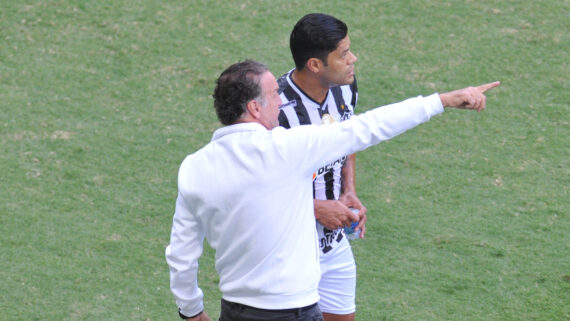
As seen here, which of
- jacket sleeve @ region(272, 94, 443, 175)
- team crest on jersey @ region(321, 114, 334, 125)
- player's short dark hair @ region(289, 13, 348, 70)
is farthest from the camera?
team crest on jersey @ region(321, 114, 334, 125)

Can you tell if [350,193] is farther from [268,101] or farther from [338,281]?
[268,101]

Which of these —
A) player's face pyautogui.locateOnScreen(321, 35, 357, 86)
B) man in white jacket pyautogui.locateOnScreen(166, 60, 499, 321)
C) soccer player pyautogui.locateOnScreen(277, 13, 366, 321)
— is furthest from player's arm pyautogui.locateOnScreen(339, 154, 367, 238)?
man in white jacket pyautogui.locateOnScreen(166, 60, 499, 321)

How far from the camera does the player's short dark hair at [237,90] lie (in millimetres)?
3301

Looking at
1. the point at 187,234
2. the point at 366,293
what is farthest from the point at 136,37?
the point at 187,234

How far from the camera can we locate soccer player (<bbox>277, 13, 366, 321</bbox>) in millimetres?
4148

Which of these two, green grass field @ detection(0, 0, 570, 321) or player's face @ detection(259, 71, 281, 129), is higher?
player's face @ detection(259, 71, 281, 129)

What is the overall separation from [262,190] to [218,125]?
413cm

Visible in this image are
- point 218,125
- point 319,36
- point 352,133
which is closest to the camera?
point 352,133

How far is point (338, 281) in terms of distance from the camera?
4.45 meters

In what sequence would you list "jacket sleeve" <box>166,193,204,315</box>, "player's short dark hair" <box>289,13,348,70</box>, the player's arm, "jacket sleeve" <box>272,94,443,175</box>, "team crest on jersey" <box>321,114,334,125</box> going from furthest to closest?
the player's arm < "team crest on jersey" <box>321,114,334,125</box> < "player's short dark hair" <box>289,13,348,70</box> < "jacket sleeve" <box>166,193,204,315</box> < "jacket sleeve" <box>272,94,443,175</box>

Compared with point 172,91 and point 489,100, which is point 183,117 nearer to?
point 172,91

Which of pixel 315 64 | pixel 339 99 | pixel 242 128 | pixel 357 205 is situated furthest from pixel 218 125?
pixel 242 128

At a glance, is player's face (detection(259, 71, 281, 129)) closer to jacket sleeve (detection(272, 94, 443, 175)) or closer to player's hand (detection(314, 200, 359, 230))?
jacket sleeve (detection(272, 94, 443, 175))

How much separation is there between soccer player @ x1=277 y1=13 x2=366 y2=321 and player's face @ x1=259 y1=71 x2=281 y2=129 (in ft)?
2.48
